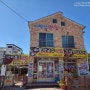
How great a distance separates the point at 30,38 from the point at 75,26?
292 inches

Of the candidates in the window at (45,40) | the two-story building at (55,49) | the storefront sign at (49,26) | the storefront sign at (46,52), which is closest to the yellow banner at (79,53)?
the two-story building at (55,49)

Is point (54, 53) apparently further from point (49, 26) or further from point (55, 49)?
point (49, 26)

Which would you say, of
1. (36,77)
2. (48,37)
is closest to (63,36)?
(48,37)

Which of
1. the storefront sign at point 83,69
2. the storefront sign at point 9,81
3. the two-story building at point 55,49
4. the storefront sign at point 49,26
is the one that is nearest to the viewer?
the storefront sign at point 9,81

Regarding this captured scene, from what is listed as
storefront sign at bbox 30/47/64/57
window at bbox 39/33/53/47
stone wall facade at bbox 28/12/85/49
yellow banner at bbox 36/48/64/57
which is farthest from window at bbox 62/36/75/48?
Result: storefront sign at bbox 30/47/64/57

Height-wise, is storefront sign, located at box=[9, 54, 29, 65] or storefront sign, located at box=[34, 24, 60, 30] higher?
storefront sign, located at box=[34, 24, 60, 30]

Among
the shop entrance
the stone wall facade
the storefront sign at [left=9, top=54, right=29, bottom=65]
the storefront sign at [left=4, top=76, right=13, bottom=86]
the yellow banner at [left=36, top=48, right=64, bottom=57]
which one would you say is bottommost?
the storefront sign at [left=4, top=76, right=13, bottom=86]

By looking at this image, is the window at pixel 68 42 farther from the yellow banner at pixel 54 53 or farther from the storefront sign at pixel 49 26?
the yellow banner at pixel 54 53

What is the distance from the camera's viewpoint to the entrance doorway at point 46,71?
57.6ft

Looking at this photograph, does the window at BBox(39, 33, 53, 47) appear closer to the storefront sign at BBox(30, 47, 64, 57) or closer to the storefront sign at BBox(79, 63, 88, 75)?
the storefront sign at BBox(30, 47, 64, 57)

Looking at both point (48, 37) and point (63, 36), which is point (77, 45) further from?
point (48, 37)

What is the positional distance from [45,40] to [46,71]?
448 cm

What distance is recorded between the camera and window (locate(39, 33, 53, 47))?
19.0 metres

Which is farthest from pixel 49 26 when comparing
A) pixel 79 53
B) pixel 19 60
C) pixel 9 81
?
pixel 9 81
